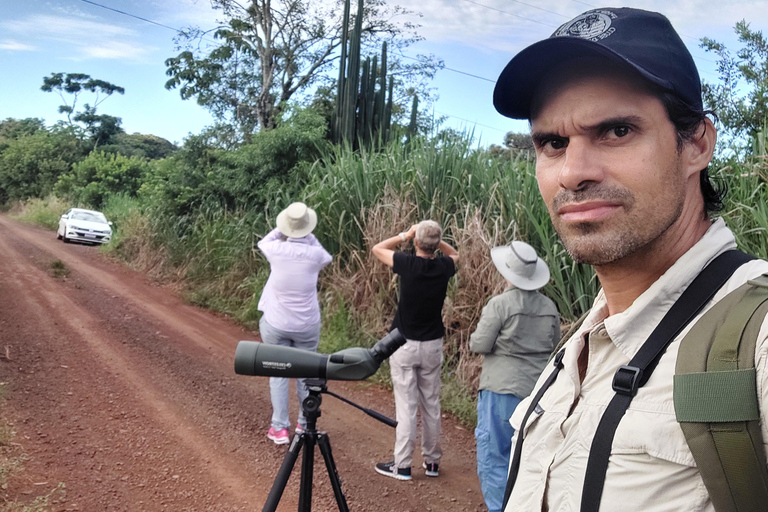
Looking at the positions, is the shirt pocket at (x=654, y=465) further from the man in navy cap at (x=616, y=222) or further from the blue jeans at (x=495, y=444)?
the blue jeans at (x=495, y=444)

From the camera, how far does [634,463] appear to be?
0.79 metres

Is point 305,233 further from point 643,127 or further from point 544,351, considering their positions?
point 643,127

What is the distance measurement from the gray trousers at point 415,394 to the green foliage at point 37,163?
28117 mm

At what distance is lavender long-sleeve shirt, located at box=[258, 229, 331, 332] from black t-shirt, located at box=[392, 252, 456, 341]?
3.00 ft

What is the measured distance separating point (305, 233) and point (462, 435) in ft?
7.28

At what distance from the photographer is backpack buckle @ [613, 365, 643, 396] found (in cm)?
82

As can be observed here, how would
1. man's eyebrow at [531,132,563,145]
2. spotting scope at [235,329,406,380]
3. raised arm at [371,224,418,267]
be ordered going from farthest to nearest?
1. raised arm at [371,224,418,267]
2. spotting scope at [235,329,406,380]
3. man's eyebrow at [531,132,563,145]

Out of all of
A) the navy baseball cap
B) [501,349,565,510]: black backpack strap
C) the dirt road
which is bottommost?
the dirt road

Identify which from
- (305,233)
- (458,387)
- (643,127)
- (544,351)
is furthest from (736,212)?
(643,127)

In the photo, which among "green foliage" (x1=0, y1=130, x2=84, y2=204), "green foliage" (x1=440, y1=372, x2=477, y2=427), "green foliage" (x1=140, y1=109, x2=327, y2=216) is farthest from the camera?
"green foliage" (x1=0, y1=130, x2=84, y2=204)

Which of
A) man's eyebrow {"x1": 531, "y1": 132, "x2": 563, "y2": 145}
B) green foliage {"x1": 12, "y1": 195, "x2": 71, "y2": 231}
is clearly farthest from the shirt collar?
green foliage {"x1": 12, "y1": 195, "x2": 71, "y2": 231}

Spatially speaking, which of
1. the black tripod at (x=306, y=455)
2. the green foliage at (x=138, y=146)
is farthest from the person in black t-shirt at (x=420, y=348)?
the green foliage at (x=138, y=146)

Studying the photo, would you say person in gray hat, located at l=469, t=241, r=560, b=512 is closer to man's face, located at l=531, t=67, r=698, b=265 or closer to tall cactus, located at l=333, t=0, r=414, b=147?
man's face, located at l=531, t=67, r=698, b=265

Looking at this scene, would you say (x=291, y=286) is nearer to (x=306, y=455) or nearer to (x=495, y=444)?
(x=495, y=444)
